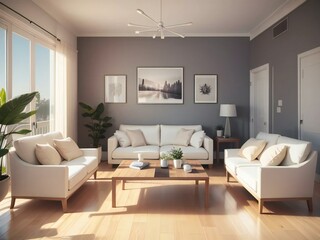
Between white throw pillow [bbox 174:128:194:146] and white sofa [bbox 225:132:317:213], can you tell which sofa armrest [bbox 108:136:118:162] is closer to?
white throw pillow [bbox 174:128:194:146]

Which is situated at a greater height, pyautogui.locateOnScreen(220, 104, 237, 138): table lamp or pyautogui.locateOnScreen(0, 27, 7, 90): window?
pyautogui.locateOnScreen(0, 27, 7, 90): window

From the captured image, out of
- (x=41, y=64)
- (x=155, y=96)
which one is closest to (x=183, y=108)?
(x=155, y=96)

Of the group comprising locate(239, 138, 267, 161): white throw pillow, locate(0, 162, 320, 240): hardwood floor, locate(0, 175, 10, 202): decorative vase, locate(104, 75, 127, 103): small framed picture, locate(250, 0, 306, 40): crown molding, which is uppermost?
locate(250, 0, 306, 40): crown molding

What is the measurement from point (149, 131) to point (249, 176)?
2977mm

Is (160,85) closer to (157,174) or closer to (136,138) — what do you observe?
(136,138)

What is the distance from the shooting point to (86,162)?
4.04 meters

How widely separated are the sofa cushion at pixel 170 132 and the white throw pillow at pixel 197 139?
0.26 metres

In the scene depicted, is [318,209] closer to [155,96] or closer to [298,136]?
[298,136]

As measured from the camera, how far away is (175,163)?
12.5ft

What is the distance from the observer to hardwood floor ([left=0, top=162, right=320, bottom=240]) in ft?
8.57

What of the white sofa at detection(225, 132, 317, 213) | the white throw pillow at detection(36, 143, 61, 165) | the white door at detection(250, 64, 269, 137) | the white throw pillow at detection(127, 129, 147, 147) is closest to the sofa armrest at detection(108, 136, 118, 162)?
the white throw pillow at detection(127, 129, 147, 147)

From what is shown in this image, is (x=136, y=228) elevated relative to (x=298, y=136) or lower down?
lower down

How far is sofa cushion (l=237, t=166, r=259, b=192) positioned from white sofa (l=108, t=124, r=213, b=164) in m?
1.54

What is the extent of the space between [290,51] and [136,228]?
12.7 ft
